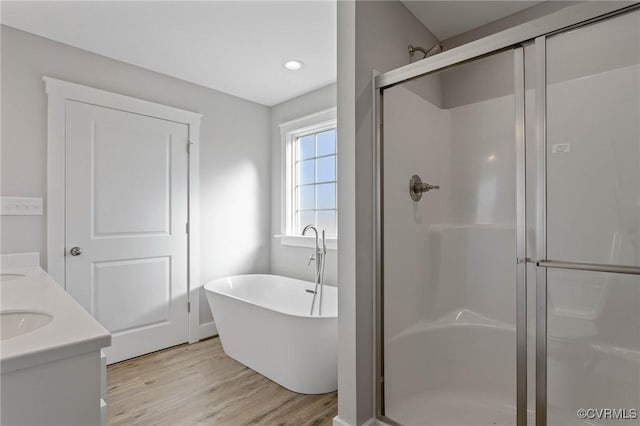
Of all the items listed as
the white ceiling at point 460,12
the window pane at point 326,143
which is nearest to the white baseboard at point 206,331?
the window pane at point 326,143

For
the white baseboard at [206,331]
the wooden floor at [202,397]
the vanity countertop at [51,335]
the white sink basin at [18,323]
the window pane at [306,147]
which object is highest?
the window pane at [306,147]

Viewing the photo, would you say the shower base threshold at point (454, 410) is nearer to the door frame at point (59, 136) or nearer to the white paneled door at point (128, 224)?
the white paneled door at point (128, 224)

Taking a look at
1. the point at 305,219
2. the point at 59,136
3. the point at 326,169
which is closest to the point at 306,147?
the point at 326,169

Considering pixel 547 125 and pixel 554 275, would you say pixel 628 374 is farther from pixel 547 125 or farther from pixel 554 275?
pixel 547 125

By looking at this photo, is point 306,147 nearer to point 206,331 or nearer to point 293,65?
point 293,65

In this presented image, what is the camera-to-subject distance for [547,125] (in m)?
1.30

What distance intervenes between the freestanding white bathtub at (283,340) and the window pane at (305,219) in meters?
0.80

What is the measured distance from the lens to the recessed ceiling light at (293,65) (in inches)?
107

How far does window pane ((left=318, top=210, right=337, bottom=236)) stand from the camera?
3246mm

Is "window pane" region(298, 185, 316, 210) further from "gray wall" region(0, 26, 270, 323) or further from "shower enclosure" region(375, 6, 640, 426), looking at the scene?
"shower enclosure" region(375, 6, 640, 426)

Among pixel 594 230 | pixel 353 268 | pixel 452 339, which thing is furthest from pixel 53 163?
pixel 594 230

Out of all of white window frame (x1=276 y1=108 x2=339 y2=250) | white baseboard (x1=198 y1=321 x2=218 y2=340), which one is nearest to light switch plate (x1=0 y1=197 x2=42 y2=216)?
white baseboard (x1=198 y1=321 x2=218 y2=340)

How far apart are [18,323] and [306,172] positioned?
2.74 m

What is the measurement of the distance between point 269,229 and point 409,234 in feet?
6.99
